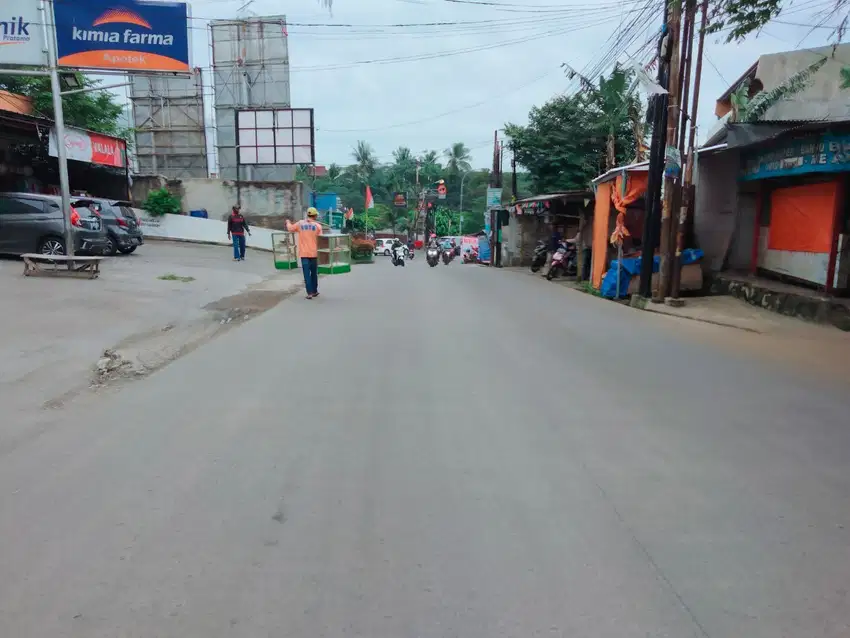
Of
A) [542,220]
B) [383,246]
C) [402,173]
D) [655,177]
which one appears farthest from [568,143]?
[402,173]

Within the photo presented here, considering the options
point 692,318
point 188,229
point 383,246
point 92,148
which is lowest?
point 383,246

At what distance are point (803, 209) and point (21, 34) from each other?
16495 millimetres

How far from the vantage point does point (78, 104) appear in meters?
27.5

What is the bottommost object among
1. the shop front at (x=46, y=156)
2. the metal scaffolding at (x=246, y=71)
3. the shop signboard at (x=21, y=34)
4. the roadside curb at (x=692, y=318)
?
the roadside curb at (x=692, y=318)

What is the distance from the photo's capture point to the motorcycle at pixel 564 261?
2147cm

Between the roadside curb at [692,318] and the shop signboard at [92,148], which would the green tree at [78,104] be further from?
the roadside curb at [692,318]

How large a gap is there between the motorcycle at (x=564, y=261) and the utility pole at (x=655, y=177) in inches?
310

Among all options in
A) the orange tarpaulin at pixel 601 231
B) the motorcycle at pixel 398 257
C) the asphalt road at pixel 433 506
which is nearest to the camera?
the asphalt road at pixel 433 506

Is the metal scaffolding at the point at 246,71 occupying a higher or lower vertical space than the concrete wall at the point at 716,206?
higher

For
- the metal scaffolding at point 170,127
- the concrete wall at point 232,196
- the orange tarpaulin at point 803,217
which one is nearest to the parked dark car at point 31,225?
the orange tarpaulin at point 803,217

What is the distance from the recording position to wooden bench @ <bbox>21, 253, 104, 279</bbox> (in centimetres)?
1236

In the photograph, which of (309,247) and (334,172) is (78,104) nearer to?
(309,247)

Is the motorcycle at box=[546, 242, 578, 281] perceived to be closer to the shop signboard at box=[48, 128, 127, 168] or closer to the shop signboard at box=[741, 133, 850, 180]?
the shop signboard at box=[741, 133, 850, 180]

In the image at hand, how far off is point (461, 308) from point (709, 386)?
6.20m
